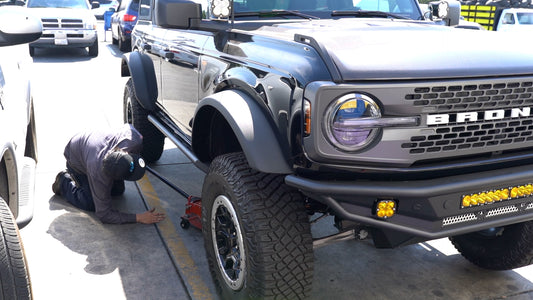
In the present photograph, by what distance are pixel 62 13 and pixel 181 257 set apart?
11838 millimetres

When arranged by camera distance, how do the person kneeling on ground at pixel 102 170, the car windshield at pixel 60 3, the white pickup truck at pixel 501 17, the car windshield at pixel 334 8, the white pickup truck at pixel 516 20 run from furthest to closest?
the white pickup truck at pixel 501 17
the white pickup truck at pixel 516 20
the car windshield at pixel 60 3
the person kneeling on ground at pixel 102 170
the car windshield at pixel 334 8

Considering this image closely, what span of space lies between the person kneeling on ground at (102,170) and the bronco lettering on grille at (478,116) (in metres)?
2.40

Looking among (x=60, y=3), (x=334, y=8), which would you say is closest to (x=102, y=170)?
(x=334, y=8)

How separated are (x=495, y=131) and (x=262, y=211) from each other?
113 centimetres

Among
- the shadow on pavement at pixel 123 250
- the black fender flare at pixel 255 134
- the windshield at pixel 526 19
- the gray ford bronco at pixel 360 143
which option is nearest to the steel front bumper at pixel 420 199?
the gray ford bronco at pixel 360 143

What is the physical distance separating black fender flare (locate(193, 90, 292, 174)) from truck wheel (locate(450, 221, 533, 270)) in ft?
5.74

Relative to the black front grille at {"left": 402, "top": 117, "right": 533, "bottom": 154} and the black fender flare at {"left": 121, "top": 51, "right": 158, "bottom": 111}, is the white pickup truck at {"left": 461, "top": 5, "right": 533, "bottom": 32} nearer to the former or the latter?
the black fender flare at {"left": 121, "top": 51, "right": 158, "bottom": 111}

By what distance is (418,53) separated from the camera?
2.49 m

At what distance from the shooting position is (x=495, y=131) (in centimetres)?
250

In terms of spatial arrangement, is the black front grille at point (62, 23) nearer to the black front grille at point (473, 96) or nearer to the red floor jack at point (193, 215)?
the red floor jack at point (193, 215)

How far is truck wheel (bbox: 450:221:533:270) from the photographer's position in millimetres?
3416

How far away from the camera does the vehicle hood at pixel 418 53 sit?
2.35 metres

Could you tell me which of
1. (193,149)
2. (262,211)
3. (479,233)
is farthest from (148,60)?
(479,233)

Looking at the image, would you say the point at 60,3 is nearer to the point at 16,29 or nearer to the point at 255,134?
the point at 16,29
